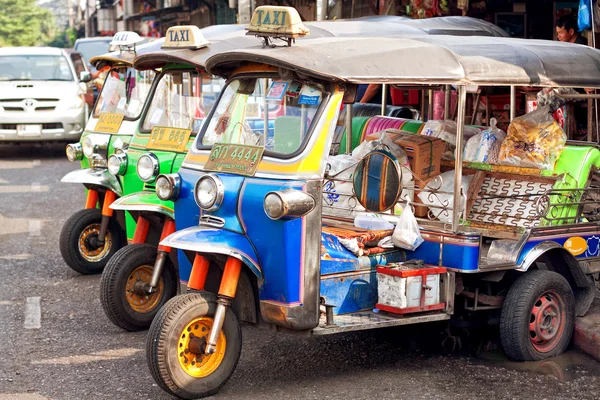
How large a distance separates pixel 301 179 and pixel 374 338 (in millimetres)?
1729

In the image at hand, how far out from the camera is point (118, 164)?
7.67m

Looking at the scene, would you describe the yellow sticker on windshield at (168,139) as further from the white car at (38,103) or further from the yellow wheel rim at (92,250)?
the white car at (38,103)

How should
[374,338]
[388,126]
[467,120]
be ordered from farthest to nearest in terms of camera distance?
[467,120] < [388,126] < [374,338]

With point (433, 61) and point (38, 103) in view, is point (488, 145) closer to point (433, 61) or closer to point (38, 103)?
point (433, 61)

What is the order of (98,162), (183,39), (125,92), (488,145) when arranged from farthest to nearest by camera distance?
1. (125,92)
2. (98,162)
3. (183,39)
4. (488,145)

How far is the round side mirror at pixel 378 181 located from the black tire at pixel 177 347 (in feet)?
3.35

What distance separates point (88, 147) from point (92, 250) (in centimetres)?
88

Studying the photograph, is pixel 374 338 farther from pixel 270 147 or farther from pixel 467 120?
pixel 467 120

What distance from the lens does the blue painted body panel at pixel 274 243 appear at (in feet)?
16.9

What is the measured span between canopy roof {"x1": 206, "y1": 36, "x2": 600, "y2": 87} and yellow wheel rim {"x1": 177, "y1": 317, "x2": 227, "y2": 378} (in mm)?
1431

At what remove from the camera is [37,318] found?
7.11 m

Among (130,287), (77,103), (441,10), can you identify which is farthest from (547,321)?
(77,103)

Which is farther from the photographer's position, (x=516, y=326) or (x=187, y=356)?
(x=516, y=326)

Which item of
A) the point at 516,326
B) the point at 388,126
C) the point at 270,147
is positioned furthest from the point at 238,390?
the point at 388,126
